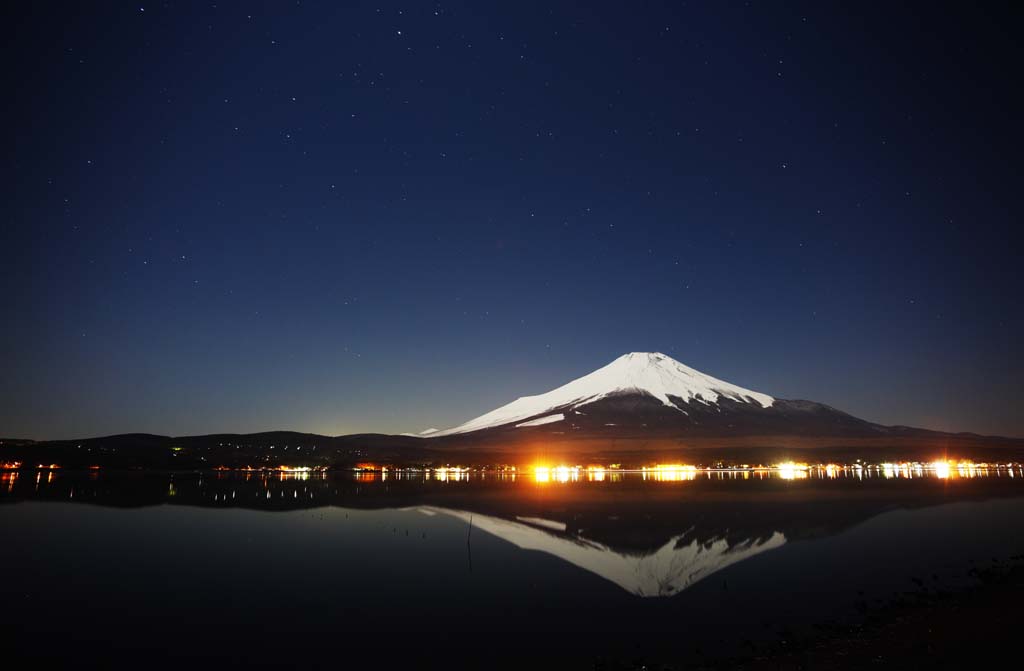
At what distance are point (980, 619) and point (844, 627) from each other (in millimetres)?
3143

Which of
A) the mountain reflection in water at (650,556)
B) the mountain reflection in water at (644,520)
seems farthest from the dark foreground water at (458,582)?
the mountain reflection in water at (644,520)

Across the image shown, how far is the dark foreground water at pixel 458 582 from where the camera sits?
16438 mm

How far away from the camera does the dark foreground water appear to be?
16438 mm

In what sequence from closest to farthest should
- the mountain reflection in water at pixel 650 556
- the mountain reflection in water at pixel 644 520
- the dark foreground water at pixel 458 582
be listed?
1. the dark foreground water at pixel 458 582
2. the mountain reflection in water at pixel 650 556
3. the mountain reflection in water at pixel 644 520

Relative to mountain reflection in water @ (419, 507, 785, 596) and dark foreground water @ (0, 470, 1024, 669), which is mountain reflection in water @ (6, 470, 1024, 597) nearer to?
mountain reflection in water @ (419, 507, 785, 596)

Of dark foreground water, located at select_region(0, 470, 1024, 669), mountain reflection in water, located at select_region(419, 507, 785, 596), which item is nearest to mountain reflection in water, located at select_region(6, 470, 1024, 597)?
mountain reflection in water, located at select_region(419, 507, 785, 596)

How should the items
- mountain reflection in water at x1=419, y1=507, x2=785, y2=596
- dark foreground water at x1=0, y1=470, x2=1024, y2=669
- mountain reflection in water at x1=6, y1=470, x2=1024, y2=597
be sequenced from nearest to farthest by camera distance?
dark foreground water at x1=0, y1=470, x2=1024, y2=669, mountain reflection in water at x1=419, y1=507, x2=785, y2=596, mountain reflection in water at x1=6, y1=470, x2=1024, y2=597

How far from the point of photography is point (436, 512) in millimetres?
52500

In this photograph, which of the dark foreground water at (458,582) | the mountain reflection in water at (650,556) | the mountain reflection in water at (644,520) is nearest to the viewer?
the dark foreground water at (458,582)

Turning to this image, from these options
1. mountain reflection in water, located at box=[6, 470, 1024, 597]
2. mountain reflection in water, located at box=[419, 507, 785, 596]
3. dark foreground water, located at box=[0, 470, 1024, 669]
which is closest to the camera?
dark foreground water, located at box=[0, 470, 1024, 669]

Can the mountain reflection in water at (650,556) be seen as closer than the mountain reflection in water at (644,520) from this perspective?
Yes

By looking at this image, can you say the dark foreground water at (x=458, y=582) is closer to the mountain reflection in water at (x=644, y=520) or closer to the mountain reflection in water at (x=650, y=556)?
the mountain reflection in water at (x=650, y=556)

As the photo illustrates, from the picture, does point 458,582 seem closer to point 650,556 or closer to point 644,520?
point 650,556

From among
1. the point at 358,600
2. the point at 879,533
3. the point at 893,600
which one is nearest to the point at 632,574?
the point at 893,600
